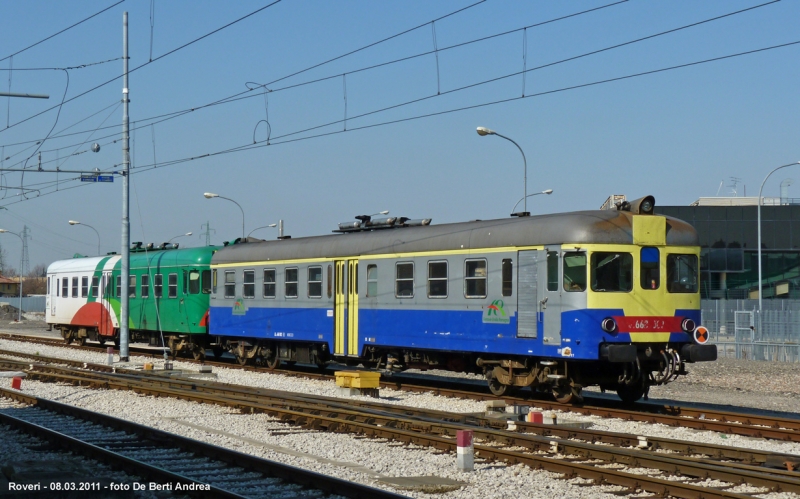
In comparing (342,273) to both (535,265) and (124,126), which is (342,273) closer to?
(535,265)

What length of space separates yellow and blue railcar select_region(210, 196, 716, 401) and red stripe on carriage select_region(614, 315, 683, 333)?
0.02 m

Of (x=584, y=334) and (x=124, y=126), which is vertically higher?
(x=124, y=126)

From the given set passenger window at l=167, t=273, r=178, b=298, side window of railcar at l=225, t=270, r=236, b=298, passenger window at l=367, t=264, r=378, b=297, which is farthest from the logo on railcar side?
→ passenger window at l=167, t=273, r=178, b=298

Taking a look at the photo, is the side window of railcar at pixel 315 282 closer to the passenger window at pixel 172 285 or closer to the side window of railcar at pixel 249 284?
the side window of railcar at pixel 249 284

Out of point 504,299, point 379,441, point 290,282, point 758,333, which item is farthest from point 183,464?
point 758,333

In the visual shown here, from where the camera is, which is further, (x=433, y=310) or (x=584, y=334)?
(x=433, y=310)

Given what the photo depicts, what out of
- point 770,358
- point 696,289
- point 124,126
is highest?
point 124,126

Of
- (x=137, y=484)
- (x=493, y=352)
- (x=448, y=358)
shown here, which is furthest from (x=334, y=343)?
(x=137, y=484)

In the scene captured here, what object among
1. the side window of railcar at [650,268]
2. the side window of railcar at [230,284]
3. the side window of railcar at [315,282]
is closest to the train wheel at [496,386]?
the side window of railcar at [650,268]

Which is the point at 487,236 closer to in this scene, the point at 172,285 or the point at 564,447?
the point at 564,447

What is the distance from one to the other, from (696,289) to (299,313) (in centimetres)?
1022

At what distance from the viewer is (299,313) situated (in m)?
23.4

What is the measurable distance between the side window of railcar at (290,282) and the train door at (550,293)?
876cm

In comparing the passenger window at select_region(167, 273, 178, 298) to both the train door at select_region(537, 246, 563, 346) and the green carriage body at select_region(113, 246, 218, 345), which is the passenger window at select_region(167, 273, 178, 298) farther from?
the train door at select_region(537, 246, 563, 346)
